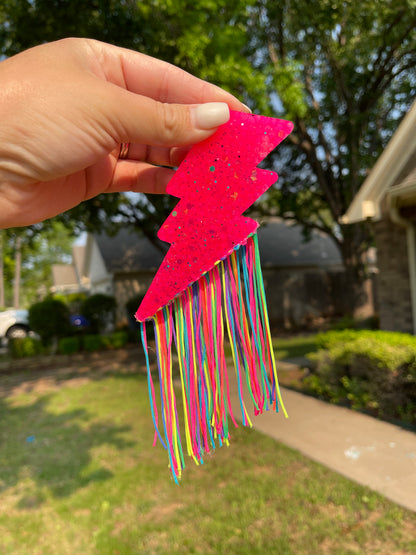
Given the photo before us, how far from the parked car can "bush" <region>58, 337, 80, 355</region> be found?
463 cm

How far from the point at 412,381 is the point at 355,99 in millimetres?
9127

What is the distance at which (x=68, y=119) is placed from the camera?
141cm

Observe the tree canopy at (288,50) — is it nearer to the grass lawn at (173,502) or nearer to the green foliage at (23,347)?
the green foliage at (23,347)

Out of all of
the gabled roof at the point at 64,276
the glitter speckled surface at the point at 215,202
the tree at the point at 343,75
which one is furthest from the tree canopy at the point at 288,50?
the gabled roof at the point at 64,276

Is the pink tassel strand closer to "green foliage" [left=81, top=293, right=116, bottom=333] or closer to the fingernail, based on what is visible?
the fingernail

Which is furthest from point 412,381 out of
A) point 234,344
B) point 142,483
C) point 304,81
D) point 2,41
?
point 2,41

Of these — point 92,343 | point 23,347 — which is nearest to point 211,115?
point 92,343

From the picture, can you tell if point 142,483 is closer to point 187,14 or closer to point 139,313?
point 139,313

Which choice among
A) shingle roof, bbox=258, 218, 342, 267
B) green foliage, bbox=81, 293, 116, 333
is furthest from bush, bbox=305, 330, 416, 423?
shingle roof, bbox=258, 218, 342, 267

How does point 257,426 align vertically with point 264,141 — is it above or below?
below

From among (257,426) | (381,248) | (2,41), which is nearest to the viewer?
(257,426)

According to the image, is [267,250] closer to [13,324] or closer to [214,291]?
[13,324]

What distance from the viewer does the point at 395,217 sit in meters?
6.68

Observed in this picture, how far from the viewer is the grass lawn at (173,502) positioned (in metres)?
3.02
